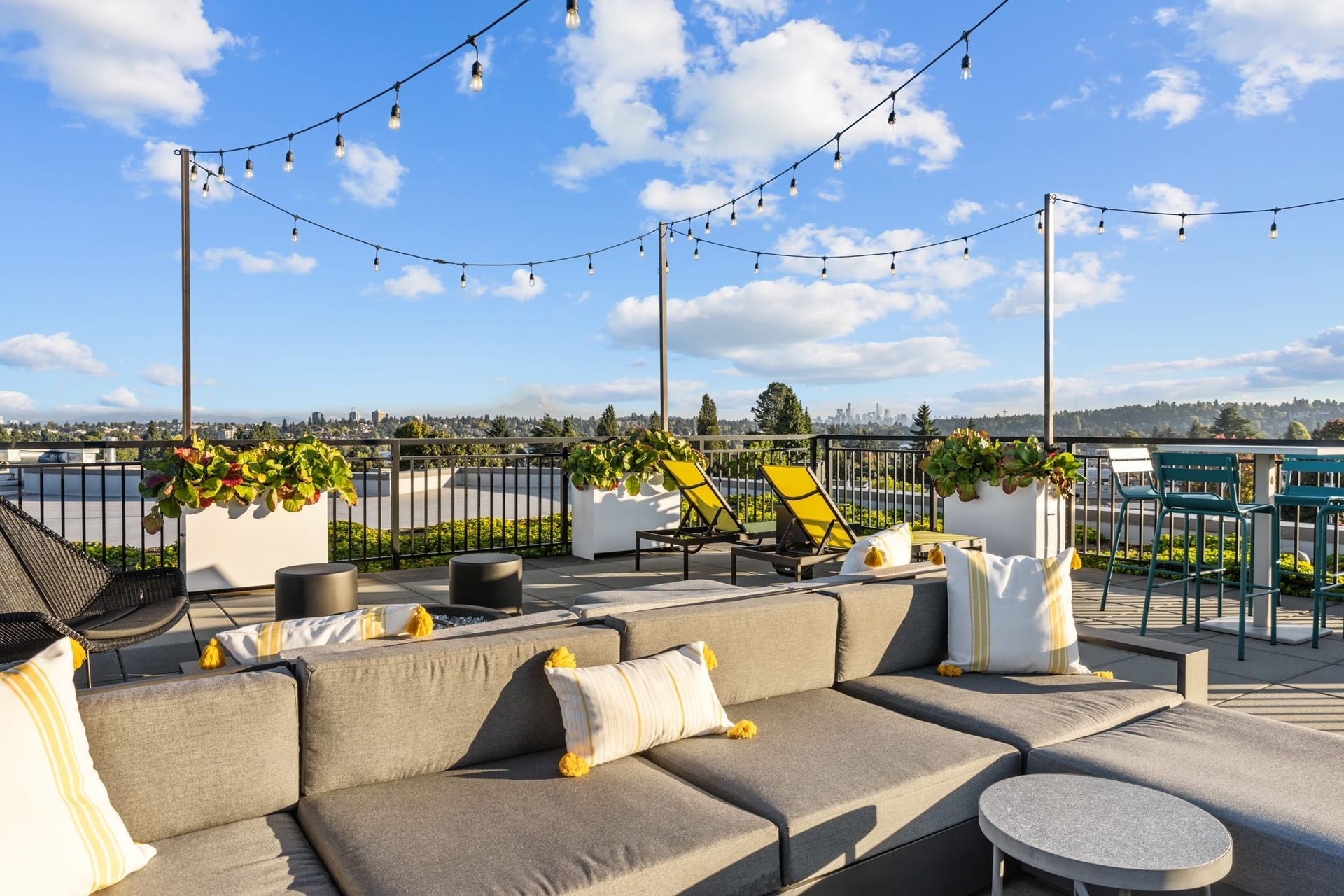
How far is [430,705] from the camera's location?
1.95m

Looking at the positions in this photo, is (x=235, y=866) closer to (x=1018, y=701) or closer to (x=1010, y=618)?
(x=1018, y=701)

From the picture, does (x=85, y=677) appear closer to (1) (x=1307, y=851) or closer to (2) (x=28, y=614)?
(2) (x=28, y=614)

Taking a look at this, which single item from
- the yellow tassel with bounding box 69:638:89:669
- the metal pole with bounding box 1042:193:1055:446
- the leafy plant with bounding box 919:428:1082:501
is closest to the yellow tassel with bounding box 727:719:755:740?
the yellow tassel with bounding box 69:638:89:669

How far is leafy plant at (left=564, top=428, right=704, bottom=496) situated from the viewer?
24.0ft

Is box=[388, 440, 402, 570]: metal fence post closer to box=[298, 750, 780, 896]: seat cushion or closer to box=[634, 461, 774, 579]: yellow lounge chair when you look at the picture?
box=[634, 461, 774, 579]: yellow lounge chair

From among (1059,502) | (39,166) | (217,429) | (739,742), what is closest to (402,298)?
(39,166)

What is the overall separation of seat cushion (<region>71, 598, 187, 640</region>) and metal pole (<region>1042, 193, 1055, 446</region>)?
6.22 m

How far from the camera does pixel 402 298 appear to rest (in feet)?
55.8

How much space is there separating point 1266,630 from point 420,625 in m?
4.79

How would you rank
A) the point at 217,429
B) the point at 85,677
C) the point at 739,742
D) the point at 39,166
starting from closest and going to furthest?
the point at 739,742 → the point at 85,677 → the point at 217,429 → the point at 39,166

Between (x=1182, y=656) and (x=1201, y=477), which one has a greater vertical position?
(x=1201, y=477)

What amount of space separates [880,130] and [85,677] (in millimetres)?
6043

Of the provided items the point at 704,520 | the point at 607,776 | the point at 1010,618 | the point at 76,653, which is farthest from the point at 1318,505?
the point at 76,653

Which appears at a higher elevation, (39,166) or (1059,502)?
(39,166)
